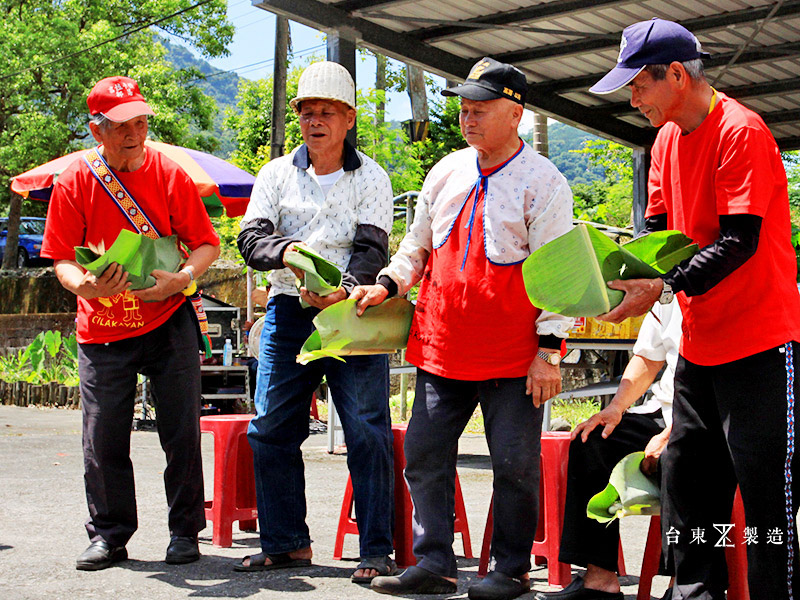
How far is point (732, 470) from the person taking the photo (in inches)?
129

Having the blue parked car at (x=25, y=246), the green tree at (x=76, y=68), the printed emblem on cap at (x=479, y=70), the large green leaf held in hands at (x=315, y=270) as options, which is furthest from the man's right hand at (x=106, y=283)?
the blue parked car at (x=25, y=246)

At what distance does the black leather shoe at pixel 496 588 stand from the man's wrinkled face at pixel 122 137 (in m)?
2.42

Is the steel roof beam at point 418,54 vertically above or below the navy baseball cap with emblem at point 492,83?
above

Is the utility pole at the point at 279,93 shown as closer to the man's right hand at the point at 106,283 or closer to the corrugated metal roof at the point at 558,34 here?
the corrugated metal roof at the point at 558,34

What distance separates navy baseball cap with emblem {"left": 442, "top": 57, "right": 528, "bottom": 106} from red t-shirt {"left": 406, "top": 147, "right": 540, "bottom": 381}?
39cm

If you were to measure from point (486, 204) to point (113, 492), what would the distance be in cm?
215

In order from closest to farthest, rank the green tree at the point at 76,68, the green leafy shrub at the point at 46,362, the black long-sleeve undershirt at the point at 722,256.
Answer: the black long-sleeve undershirt at the point at 722,256 < the green leafy shrub at the point at 46,362 < the green tree at the point at 76,68

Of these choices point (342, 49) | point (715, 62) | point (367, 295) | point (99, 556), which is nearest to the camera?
point (367, 295)

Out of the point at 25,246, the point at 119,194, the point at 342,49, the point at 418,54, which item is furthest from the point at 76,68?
the point at 119,194

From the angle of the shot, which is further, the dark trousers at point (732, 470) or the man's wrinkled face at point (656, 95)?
the man's wrinkled face at point (656, 95)

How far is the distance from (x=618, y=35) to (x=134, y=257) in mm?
6028

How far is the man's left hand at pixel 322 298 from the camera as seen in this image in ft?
13.2

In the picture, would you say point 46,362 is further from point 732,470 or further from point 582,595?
point 732,470

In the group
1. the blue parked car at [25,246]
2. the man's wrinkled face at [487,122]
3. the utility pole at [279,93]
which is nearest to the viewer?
the man's wrinkled face at [487,122]
